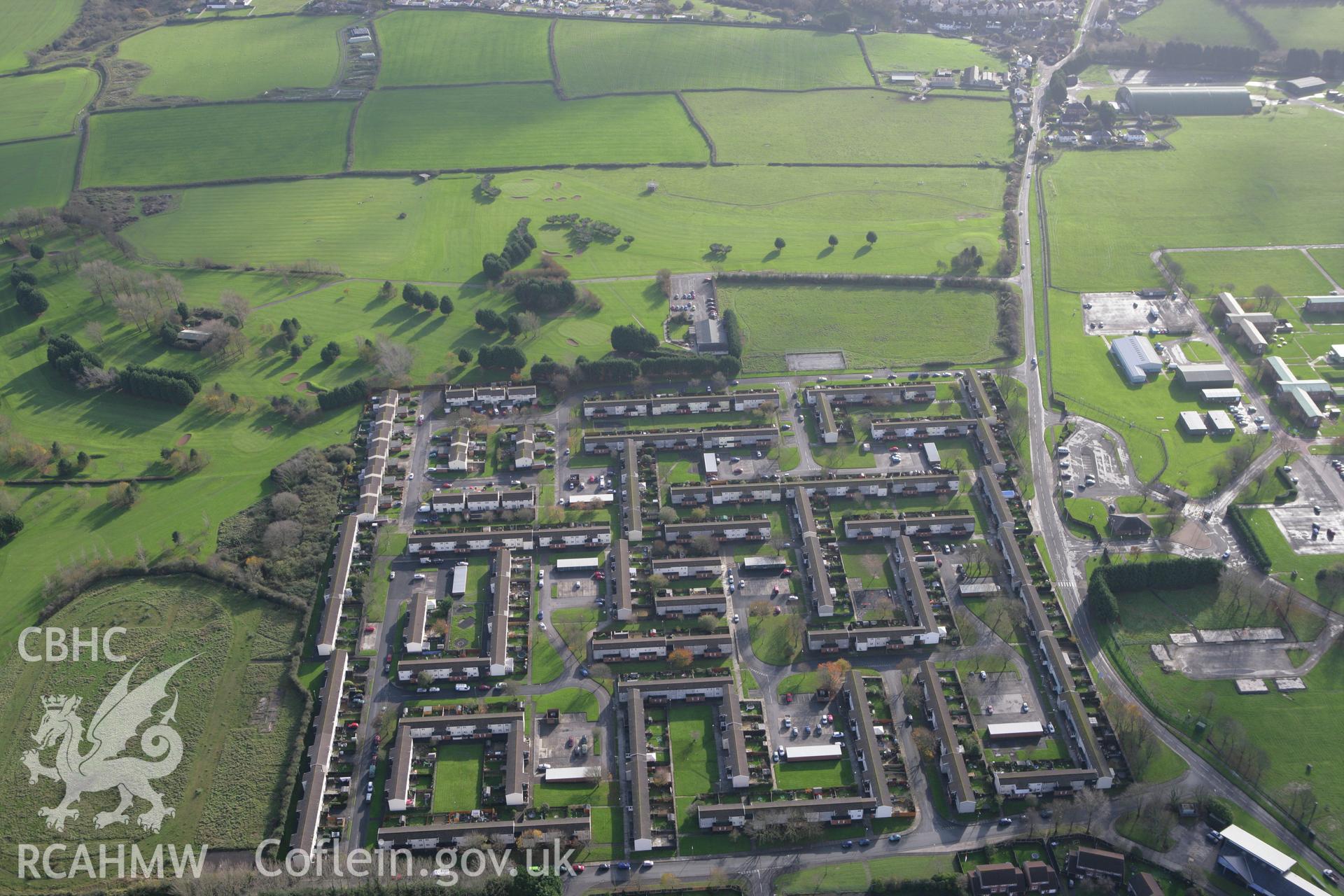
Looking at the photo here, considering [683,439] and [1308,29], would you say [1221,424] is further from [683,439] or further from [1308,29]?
[1308,29]

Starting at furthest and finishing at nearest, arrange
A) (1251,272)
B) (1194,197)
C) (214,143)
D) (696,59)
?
(696,59)
(214,143)
(1194,197)
(1251,272)

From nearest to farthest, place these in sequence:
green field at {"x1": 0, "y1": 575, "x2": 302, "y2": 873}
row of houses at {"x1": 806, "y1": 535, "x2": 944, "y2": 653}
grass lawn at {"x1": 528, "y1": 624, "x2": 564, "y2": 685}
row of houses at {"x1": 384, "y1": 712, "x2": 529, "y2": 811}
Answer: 1. green field at {"x1": 0, "y1": 575, "x2": 302, "y2": 873}
2. row of houses at {"x1": 384, "y1": 712, "x2": 529, "y2": 811}
3. grass lawn at {"x1": 528, "y1": 624, "x2": 564, "y2": 685}
4. row of houses at {"x1": 806, "y1": 535, "x2": 944, "y2": 653}

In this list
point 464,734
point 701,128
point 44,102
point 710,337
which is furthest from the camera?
point 44,102

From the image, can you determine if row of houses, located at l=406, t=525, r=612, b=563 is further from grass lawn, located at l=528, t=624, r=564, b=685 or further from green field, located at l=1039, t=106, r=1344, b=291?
green field, located at l=1039, t=106, r=1344, b=291

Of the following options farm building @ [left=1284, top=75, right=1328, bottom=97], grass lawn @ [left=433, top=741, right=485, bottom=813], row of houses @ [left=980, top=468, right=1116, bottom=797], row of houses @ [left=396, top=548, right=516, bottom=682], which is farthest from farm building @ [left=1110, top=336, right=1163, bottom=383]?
farm building @ [left=1284, top=75, right=1328, bottom=97]

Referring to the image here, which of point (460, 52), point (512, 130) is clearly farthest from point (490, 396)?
point (460, 52)

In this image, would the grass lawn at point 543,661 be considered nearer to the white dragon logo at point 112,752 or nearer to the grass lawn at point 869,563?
the white dragon logo at point 112,752

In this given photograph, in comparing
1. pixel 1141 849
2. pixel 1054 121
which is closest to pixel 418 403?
pixel 1141 849
